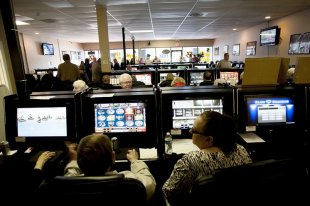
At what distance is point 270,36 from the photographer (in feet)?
28.9

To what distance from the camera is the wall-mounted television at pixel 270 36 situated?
27.4 ft

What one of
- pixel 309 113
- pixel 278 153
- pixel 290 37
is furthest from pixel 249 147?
pixel 290 37

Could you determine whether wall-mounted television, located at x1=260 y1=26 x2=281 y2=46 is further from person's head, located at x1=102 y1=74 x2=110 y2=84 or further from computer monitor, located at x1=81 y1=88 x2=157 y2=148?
computer monitor, located at x1=81 y1=88 x2=157 y2=148

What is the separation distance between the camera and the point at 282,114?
2.40 m

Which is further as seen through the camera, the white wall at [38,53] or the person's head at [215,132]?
the white wall at [38,53]

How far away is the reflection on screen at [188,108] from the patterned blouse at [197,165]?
912 millimetres

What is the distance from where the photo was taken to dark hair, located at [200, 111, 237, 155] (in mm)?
1459

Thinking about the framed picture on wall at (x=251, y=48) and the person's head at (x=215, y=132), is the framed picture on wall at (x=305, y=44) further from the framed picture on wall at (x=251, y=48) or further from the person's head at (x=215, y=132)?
the person's head at (x=215, y=132)

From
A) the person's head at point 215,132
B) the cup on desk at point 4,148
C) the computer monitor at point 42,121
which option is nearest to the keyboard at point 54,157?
the computer monitor at point 42,121

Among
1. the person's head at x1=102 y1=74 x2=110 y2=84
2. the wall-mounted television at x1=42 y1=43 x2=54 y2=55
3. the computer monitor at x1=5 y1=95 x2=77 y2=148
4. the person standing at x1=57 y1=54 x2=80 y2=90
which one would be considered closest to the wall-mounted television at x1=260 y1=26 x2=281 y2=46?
the person's head at x1=102 y1=74 x2=110 y2=84

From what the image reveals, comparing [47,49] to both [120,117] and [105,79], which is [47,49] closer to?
[105,79]

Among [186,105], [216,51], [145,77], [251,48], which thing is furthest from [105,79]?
[216,51]

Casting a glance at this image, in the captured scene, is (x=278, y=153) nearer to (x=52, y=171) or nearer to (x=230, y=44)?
(x=52, y=171)

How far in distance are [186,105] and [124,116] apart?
1.82 ft
